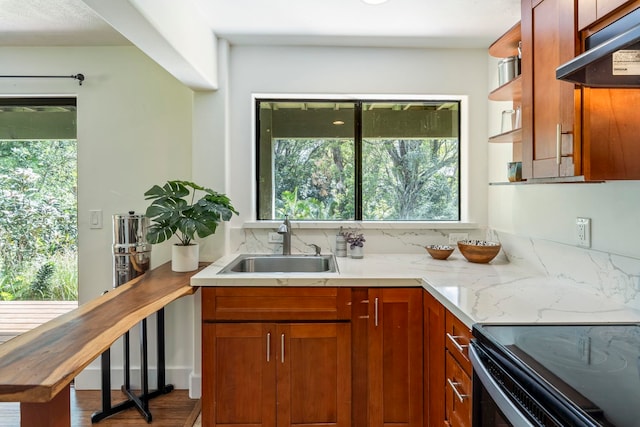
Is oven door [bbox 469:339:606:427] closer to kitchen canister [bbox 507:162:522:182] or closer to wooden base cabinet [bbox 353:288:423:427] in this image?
wooden base cabinet [bbox 353:288:423:427]

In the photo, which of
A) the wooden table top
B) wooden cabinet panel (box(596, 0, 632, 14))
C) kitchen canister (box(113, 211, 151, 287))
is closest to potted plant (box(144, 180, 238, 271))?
kitchen canister (box(113, 211, 151, 287))

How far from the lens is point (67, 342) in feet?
3.77

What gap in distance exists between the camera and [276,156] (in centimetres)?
253

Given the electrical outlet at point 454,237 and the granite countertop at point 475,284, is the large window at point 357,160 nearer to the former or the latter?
the electrical outlet at point 454,237

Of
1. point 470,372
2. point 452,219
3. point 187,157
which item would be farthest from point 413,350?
point 187,157

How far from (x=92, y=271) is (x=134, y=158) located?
843 mm

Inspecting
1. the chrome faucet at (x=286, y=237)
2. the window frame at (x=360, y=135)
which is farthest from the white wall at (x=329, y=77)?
the chrome faucet at (x=286, y=237)

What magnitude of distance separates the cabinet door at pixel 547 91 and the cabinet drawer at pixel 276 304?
1056 millimetres

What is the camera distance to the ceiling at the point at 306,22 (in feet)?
6.18

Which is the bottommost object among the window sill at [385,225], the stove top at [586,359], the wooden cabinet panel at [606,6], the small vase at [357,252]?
the stove top at [586,359]

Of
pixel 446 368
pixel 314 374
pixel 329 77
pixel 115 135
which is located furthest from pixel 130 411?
pixel 329 77

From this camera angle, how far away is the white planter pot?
2.04 metres

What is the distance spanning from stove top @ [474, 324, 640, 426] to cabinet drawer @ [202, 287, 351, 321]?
0.77 meters

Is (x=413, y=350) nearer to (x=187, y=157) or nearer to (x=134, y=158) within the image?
(x=187, y=157)
